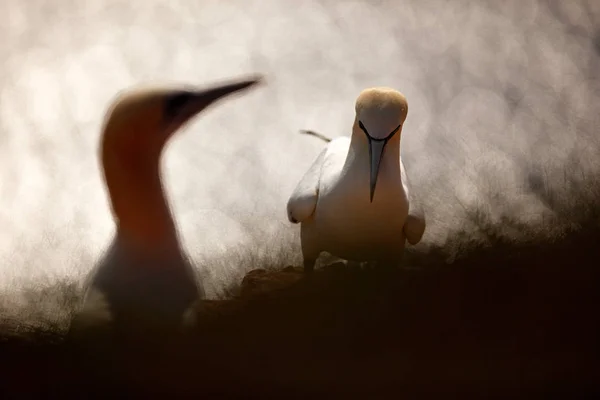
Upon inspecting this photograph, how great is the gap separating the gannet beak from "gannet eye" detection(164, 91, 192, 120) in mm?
15

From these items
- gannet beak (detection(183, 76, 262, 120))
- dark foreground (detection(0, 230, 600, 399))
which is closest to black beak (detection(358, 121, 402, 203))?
gannet beak (detection(183, 76, 262, 120))

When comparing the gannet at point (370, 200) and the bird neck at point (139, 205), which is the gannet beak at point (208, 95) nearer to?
the bird neck at point (139, 205)

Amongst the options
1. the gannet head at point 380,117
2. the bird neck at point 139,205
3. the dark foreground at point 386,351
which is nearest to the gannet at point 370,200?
the gannet head at point 380,117

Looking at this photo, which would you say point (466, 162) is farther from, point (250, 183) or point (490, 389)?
point (490, 389)

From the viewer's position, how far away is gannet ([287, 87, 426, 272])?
274cm

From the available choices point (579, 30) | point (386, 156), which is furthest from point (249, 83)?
point (579, 30)

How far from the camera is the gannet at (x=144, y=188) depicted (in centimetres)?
198

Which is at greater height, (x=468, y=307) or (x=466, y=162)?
(x=466, y=162)

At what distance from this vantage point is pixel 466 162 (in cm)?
358

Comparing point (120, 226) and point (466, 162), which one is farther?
point (466, 162)

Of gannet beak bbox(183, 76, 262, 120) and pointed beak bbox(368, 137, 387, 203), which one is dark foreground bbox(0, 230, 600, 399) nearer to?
gannet beak bbox(183, 76, 262, 120)

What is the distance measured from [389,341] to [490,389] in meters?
0.14

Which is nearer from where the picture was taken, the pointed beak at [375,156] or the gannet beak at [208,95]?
the gannet beak at [208,95]

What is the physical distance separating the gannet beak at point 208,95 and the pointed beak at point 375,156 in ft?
2.35
